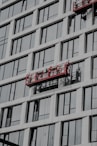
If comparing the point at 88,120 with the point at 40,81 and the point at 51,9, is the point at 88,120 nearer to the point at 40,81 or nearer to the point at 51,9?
the point at 40,81

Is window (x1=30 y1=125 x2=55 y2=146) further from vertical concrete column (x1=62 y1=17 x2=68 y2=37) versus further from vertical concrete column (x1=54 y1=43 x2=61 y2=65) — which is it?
vertical concrete column (x1=62 y1=17 x2=68 y2=37)

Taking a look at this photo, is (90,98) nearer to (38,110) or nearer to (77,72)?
(77,72)

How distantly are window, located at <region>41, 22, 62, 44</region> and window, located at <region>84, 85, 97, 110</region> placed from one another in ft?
29.1

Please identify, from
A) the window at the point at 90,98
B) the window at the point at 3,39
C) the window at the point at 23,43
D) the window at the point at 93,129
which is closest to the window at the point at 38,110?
the window at the point at 90,98

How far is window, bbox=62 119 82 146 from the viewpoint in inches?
1591

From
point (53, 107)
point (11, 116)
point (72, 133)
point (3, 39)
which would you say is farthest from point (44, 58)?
point (72, 133)

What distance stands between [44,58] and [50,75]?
147 inches

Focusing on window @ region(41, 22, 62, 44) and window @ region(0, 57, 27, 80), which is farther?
window @ region(0, 57, 27, 80)

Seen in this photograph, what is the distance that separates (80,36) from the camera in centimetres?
4519

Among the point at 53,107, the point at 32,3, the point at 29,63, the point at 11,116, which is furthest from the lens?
the point at 32,3

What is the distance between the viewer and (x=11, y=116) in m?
48.0

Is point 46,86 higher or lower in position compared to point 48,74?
lower

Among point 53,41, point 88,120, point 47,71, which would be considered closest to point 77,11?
point 53,41

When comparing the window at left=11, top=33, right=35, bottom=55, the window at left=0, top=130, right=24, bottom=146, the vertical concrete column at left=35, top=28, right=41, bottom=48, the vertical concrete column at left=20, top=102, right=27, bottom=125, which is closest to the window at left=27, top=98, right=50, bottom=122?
the vertical concrete column at left=20, top=102, right=27, bottom=125
